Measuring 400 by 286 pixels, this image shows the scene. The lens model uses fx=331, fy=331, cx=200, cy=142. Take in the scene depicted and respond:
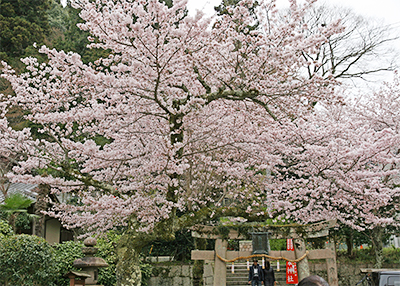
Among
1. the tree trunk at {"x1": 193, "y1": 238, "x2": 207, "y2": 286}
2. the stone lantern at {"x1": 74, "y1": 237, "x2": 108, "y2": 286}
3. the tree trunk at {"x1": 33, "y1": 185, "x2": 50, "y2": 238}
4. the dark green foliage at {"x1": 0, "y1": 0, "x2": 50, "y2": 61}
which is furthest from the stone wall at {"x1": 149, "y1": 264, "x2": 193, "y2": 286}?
the dark green foliage at {"x1": 0, "y1": 0, "x2": 50, "y2": 61}

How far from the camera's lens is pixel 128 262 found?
6637 millimetres

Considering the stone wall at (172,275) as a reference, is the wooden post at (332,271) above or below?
above

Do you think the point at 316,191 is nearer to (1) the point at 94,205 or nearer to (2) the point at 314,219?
(2) the point at 314,219

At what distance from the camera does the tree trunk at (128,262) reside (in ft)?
21.5

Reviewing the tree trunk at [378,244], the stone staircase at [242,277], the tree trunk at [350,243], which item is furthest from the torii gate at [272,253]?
the tree trunk at [350,243]

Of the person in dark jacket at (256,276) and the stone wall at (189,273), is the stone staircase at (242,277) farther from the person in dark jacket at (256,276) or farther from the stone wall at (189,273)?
the person in dark jacket at (256,276)

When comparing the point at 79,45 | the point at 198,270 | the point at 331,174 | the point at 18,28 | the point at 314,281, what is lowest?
the point at 198,270

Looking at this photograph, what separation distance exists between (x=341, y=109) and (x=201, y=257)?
8.77 metres

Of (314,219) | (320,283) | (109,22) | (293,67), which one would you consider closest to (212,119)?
(293,67)

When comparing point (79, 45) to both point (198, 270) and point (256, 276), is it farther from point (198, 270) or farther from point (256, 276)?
point (256, 276)

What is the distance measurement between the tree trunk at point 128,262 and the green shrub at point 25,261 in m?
2.28

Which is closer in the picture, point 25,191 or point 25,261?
point 25,261

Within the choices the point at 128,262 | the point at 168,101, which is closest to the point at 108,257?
the point at 128,262

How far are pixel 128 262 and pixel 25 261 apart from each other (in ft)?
8.55
